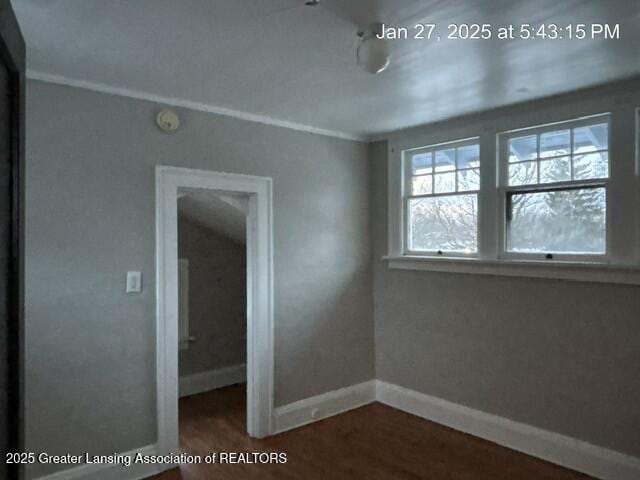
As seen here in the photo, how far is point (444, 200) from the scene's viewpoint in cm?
370

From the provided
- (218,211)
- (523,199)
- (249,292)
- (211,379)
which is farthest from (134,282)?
(523,199)

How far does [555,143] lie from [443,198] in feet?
2.99

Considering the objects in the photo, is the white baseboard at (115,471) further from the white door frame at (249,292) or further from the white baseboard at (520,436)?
the white baseboard at (520,436)

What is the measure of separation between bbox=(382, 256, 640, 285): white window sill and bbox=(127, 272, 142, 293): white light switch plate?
2.05 m

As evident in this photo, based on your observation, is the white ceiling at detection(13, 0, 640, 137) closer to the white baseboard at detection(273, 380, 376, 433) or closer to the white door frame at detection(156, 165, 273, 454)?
the white door frame at detection(156, 165, 273, 454)

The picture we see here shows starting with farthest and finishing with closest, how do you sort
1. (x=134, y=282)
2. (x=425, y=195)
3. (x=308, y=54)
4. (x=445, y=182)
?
(x=425, y=195)
(x=445, y=182)
(x=134, y=282)
(x=308, y=54)

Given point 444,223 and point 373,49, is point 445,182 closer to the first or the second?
point 444,223

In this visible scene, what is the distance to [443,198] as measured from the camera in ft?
12.2

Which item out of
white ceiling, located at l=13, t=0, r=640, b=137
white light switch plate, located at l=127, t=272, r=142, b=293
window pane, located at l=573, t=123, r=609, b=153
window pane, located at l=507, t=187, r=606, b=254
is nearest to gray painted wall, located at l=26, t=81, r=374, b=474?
white light switch plate, located at l=127, t=272, r=142, b=293

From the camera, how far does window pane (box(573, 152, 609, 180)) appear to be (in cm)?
283

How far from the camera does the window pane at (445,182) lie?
11.9 ft

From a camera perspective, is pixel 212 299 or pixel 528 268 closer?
pixel 528 268

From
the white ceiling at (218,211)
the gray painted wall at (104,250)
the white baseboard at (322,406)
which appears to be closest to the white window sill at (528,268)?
the gray painted wall at (104,250)

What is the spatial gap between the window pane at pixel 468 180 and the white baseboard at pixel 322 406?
1881 millimetres
